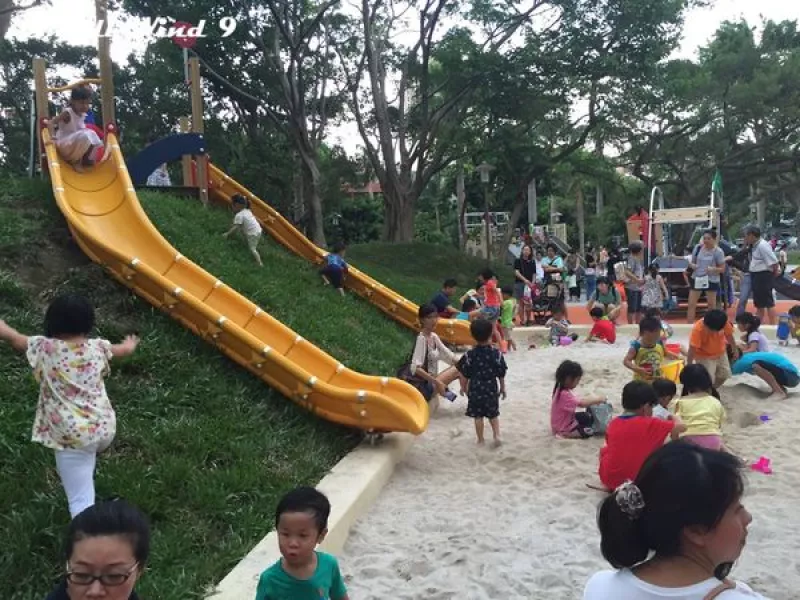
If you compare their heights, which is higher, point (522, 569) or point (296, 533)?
point (296, 533)

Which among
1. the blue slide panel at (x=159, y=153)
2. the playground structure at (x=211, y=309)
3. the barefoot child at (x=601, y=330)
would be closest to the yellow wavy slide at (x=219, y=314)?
the playground structure at (x=211, y=309)

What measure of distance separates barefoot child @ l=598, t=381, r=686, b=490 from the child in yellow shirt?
8.6 inches

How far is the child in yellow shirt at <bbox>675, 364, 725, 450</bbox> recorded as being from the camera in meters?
5.24

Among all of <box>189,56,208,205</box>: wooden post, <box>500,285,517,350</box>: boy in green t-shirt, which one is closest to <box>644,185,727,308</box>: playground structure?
<box>500,285,517,350</box>: boy in green t-shirt

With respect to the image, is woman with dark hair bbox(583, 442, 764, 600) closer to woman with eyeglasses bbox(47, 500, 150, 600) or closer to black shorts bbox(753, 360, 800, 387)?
woman with eyeglasses bbox(47, 500, 150, 600)

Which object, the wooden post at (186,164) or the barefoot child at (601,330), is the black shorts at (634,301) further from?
the wooden post at (186,164)

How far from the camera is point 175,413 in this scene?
5.39 metres

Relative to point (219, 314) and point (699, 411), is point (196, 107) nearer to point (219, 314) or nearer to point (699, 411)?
point (219, 314)

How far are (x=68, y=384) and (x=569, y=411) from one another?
4538mm

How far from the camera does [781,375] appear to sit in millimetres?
7738

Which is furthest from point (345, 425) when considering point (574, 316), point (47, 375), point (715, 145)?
point (715, 145)

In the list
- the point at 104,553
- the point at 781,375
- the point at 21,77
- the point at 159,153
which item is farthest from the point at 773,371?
the point at 21,77

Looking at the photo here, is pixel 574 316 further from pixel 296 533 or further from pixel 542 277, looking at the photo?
pixel 296 533

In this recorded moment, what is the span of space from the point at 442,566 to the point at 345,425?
2.21 metres
